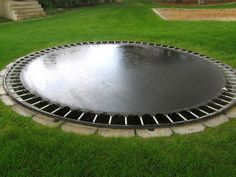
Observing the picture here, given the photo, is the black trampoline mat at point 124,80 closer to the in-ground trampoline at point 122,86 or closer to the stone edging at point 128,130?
the in-ground trampoline at point 122,86

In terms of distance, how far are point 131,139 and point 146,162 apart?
1.25 ft

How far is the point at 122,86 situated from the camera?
3998 millimetres

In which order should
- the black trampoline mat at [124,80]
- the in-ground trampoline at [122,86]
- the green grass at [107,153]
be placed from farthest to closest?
the black trampoline mat at [124,80] < the in-ground trampoline at [122,86] < the green grass at [107,153]

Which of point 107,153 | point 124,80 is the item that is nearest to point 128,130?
point 107,153

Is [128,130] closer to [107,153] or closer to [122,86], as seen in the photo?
[107,153]

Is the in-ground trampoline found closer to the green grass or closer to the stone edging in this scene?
the stone edging

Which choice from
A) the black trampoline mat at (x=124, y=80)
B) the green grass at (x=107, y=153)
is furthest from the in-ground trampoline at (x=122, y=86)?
the green grass at (x=107, y=153)

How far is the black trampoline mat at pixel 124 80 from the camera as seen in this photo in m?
3.58

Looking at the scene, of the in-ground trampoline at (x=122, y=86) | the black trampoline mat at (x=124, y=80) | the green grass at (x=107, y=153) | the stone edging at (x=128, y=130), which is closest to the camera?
the green grass at (x=107, y=153)

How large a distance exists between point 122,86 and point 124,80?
0.24 meters

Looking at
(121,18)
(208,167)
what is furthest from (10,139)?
(121,18)

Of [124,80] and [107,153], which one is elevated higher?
[124,80]

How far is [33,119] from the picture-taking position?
331 centimetres

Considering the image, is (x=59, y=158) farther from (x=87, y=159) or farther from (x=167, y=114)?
(x=167, y=114)
